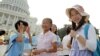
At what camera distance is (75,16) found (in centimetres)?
332

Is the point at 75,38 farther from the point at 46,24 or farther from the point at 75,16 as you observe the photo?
the point at 46,24

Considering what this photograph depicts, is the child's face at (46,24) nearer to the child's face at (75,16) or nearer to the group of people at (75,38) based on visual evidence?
the group of people at (75,38)

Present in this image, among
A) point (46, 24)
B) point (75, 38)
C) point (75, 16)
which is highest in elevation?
point (75, 16)

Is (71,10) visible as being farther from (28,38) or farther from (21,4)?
(21,4)

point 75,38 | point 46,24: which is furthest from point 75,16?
point 46,24

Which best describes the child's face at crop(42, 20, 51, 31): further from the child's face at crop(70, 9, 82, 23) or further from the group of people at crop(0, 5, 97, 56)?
the child's face at crop(70, 9, 82, 23)

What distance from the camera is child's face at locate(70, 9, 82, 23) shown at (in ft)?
10.8

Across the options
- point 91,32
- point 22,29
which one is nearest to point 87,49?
point 91,32

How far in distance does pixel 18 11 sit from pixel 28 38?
82864 millimetres

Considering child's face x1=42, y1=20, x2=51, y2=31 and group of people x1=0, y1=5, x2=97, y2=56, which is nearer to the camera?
group of people x1=0, y1=5, x2=97, y2=56

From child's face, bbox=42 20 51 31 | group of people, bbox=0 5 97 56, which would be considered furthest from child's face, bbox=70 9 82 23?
child's face, bbox=42 20 51 31

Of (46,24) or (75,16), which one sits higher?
(75,16)

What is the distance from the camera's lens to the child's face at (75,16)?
10.8 feet

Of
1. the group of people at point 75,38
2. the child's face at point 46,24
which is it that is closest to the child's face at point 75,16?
the group of people at point 75,38
